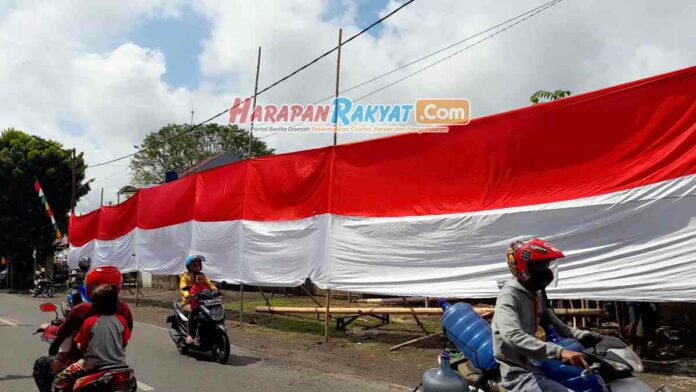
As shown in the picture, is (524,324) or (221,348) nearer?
(524,324)

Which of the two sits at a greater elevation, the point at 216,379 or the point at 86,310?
the point at 86,310

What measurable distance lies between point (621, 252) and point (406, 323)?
5959mm

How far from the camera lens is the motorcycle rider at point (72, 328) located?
3873 millimetres

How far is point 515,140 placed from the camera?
6793mm

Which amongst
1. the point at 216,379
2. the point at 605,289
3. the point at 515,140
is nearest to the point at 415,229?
the point at 515,140

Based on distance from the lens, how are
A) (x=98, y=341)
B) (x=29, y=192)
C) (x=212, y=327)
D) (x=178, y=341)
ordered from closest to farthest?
(x=98, y=341)
(x=212, y=327)
(x=178, y=341)
(x=29, y=192)

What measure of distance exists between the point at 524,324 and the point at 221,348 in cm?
559

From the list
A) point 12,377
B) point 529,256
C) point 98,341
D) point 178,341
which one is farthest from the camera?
point 178,341

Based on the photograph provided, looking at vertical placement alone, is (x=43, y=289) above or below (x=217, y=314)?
below

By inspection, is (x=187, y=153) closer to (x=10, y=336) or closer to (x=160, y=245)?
(x=160, y=245)

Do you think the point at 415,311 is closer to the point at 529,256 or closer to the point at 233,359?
the point at 233,359

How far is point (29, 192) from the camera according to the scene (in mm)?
27609

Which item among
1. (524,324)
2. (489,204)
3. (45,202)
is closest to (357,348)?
(489,204)

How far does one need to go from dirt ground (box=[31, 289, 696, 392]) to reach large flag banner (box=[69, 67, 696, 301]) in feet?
3.41
